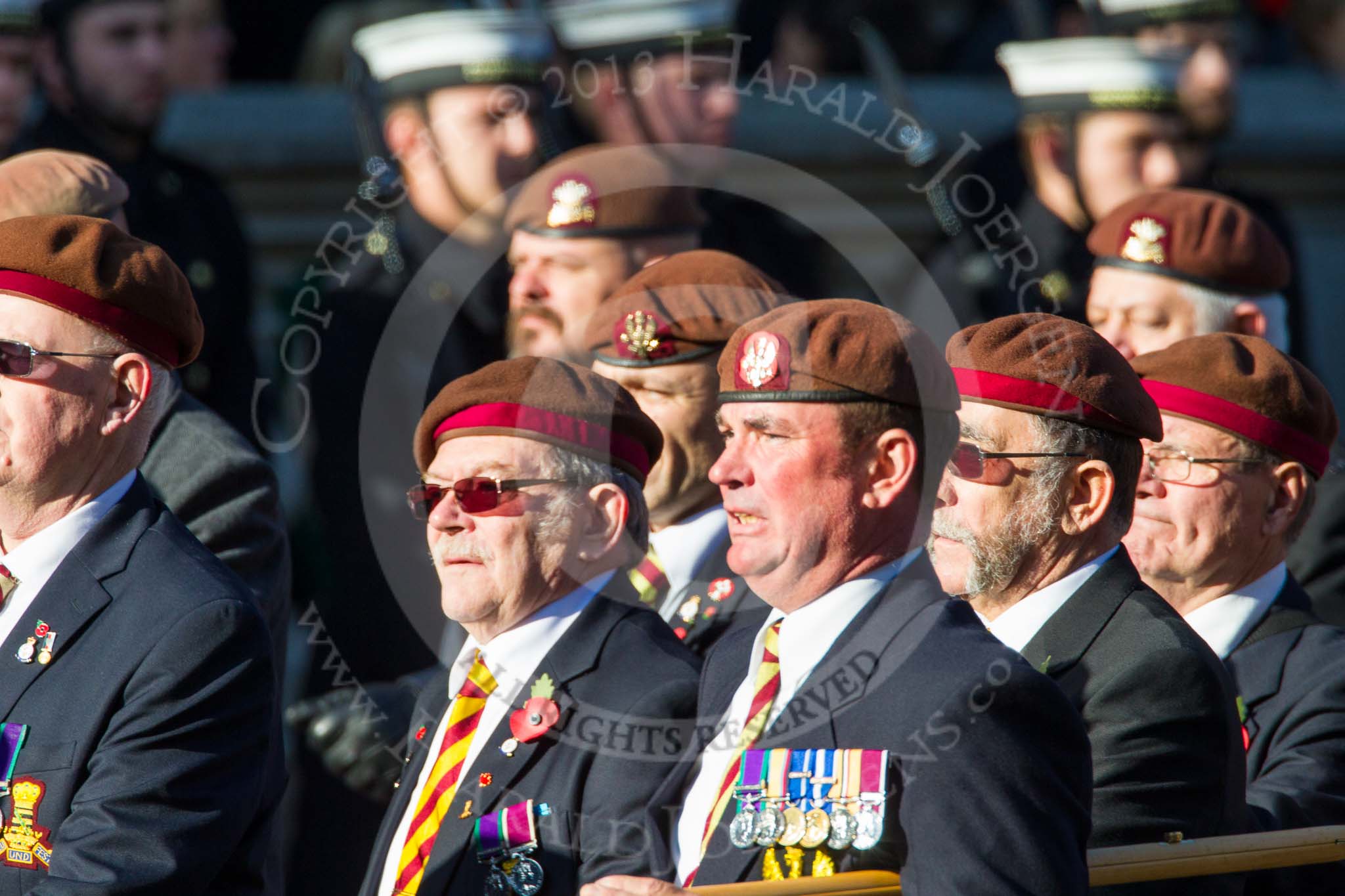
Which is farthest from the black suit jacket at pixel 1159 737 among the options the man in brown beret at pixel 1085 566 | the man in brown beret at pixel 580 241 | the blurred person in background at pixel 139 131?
the blurred person in background at pixel 139 131

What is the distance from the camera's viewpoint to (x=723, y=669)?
3.65 metres

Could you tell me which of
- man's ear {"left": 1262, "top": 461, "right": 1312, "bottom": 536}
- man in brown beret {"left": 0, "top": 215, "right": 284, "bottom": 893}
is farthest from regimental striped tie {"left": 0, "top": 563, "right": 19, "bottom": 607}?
man's ear {"left": 1262, "top": 461, "right": 1312, "bottom": 536}

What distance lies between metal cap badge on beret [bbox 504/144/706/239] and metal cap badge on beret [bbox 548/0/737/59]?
80 centimetres

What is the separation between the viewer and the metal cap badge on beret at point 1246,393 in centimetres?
432

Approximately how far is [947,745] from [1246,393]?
1.57m

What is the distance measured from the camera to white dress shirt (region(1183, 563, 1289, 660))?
430 cm

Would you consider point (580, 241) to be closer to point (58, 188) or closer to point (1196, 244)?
point (58, 188)

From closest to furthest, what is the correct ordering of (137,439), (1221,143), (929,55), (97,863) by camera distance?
(97,863) < (137,439) < (1221,143) < (929,55)

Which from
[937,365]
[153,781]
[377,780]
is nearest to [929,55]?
[377,780]

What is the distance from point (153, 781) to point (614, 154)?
313cm

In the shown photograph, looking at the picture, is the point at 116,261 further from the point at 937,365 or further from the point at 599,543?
the point at 937,365

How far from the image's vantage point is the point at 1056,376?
12.0ft

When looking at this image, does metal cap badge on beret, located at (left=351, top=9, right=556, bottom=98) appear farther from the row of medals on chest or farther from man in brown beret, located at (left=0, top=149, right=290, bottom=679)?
the row of medals on chest

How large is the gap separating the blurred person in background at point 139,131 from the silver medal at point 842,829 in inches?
136
